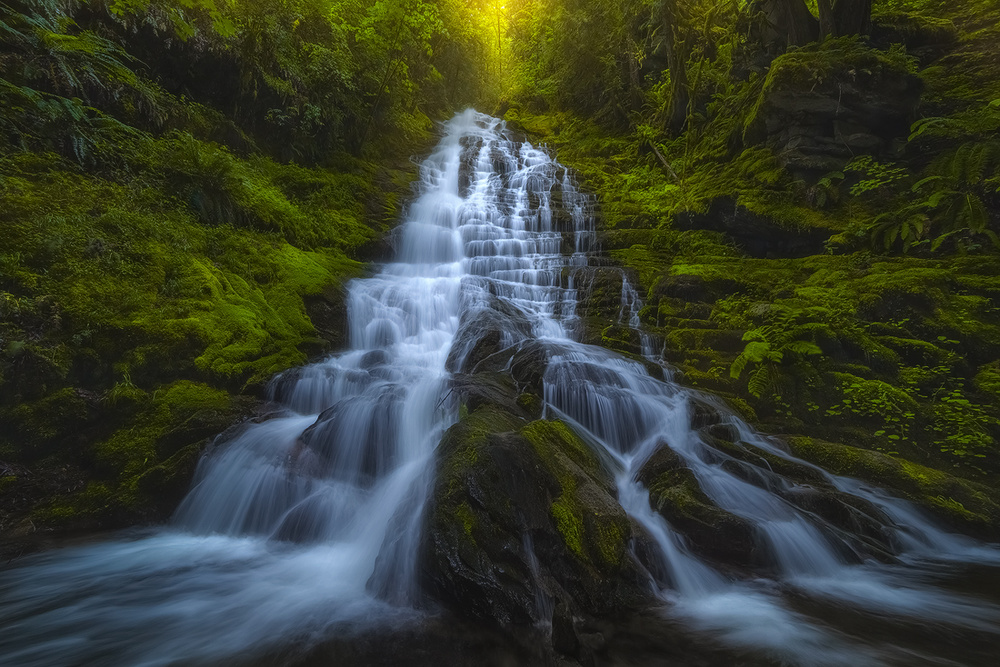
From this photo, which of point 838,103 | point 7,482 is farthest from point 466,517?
point 838,103

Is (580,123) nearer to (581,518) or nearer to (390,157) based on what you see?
(390,157)

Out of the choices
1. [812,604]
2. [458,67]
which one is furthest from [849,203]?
[458,67]

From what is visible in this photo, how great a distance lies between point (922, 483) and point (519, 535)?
5.12 meters

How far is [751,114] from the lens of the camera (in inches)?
434

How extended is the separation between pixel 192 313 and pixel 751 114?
42.6 feet

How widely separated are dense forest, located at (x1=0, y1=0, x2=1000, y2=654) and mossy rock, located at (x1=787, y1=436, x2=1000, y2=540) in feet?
0.09

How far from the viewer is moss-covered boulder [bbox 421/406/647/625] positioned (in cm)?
318

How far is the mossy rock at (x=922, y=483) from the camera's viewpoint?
4.79 metres

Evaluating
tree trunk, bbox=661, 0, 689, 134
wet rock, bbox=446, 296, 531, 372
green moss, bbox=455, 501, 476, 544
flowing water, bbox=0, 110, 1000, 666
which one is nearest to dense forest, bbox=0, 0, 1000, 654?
green moss, bbox=455, 501, 476, 544

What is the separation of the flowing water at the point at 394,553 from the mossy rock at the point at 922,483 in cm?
19

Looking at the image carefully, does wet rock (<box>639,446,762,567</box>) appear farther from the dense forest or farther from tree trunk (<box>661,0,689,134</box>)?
tree trunk (<box>661,0,689,134</box>)

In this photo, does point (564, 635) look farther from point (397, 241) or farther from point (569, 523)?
point (397, 241)

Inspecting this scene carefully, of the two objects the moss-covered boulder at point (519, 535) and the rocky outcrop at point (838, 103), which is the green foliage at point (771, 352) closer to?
the moss-covered boulder at point (519, 535)

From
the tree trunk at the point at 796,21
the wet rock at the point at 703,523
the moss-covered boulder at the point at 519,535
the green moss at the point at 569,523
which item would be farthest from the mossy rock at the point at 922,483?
the tree trunk at the point at 796,21
